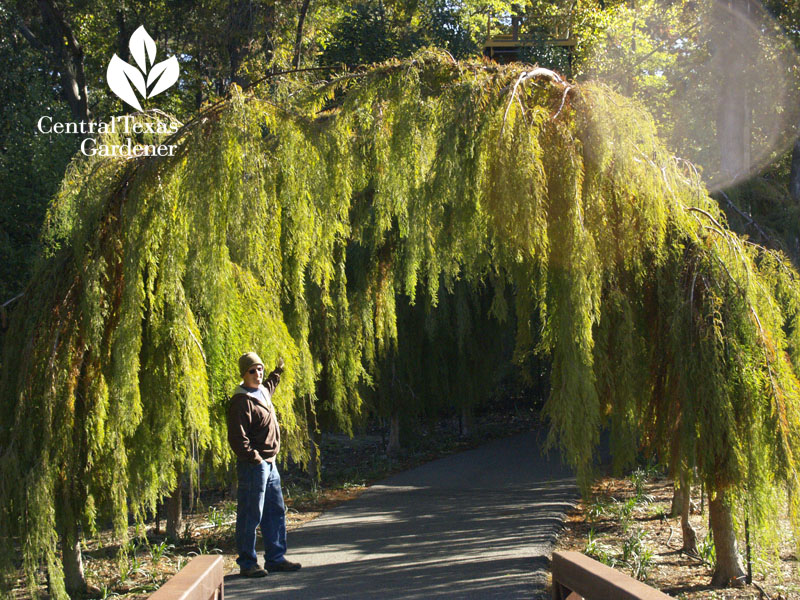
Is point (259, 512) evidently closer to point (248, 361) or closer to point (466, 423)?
point (248, 361)

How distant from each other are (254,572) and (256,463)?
943 mm

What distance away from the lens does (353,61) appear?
17266 mm

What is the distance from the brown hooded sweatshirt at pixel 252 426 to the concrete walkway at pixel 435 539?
1.10 metres

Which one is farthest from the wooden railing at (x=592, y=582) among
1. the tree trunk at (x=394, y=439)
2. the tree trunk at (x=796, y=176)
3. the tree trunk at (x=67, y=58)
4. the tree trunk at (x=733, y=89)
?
the tree trunk at (x=67, y=58)

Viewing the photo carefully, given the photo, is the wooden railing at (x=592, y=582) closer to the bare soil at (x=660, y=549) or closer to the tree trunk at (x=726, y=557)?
the bare soil at (x=660, y=549)

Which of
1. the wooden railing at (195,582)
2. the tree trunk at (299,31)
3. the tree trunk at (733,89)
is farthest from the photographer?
the tree trunk at (299,31)

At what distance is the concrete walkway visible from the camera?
593 cm

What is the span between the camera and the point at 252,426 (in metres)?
5.48

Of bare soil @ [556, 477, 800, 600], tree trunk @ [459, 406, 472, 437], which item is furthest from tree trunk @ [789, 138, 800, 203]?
tree trunk @ [459, 406, 472, 437]

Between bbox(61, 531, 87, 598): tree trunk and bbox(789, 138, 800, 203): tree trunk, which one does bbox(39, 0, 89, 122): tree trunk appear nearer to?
bbox(61, 531, 87, 598): tree trunk

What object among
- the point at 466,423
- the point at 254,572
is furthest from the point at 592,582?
the point at 466,423

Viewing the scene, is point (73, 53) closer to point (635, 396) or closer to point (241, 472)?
point (241, 472)

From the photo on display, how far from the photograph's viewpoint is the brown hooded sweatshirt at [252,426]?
211 inches

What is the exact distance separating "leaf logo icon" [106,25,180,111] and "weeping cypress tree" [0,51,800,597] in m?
2.03
